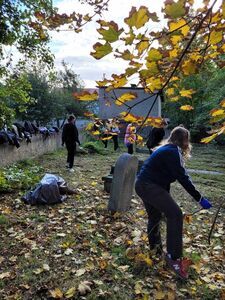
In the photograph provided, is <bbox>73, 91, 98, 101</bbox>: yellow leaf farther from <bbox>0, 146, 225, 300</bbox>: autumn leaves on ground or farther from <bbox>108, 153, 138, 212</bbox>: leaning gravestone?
<bbox>108, 153, 138, 212</bbox>: leaning gravestone

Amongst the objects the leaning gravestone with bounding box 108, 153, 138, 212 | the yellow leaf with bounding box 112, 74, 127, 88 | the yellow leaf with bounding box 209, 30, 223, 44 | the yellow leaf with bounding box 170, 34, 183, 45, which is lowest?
the leaning gravestone with bounding box 108, 153, 138, 212

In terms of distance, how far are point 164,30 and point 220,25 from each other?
1.06ft

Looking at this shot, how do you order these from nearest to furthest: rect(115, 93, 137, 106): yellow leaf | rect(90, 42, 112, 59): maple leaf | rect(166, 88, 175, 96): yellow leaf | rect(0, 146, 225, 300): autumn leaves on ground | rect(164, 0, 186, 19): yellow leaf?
rect(164, 0, 186, 19): yellow leaf
rect(90, 42, 112, 59): maple leaf
rect(115, 93, 137, 106): yellow leaf
rect(166, 88, 175, 96): yellow leaf
rect(0, 146, 225, 300): autumn leaves on ground

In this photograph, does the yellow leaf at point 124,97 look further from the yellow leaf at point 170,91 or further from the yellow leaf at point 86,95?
the yellow leaf at point 170,91

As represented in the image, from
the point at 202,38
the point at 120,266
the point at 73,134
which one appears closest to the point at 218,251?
the point at 120,266

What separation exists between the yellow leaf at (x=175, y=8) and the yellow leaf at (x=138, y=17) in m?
0.11

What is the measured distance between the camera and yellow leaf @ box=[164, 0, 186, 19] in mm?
1577

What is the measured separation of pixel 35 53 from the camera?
870 cm

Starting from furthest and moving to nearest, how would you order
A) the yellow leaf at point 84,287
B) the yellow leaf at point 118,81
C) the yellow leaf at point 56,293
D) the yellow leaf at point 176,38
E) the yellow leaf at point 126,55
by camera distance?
the yellow leaf at point 84,287 → the yellow leaf at point 56,293 → the yellow leaf at point 118,81 → the yellow leaf at point 176,38 → the yellow leaf at point 126,55

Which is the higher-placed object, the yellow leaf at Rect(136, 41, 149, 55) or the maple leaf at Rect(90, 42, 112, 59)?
the yellow leaf at Rect(136, 41, 149, 55)

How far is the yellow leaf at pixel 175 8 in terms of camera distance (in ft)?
5.17

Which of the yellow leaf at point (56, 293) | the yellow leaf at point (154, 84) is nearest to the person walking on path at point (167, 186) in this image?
the yellow leaf at point (56, 293)

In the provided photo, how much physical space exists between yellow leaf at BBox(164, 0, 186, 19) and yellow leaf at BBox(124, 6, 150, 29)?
0.11 metres

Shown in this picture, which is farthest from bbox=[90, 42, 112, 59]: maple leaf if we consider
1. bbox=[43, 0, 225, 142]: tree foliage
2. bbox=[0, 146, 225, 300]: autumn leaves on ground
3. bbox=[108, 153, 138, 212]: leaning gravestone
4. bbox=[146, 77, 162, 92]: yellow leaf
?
bbox=[108, 153, 138, 212]: leaning gravestone
